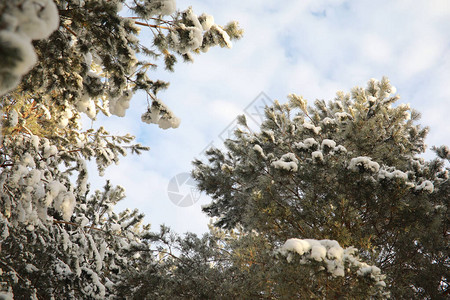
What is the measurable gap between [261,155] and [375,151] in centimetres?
195

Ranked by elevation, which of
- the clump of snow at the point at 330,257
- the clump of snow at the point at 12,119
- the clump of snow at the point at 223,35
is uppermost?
the clump of snow at the point at 223,35

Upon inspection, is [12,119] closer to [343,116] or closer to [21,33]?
[21,33]

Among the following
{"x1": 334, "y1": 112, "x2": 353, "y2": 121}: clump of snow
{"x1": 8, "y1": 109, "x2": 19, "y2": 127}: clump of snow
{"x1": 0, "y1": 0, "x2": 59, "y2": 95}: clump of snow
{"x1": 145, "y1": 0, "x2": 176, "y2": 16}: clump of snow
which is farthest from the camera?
{"x1": 334, "y1": 112, "x2": 353, "y2": 121}: clump of snow

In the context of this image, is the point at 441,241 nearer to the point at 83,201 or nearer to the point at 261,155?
the point at 261,155

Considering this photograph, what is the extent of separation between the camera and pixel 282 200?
5.18m

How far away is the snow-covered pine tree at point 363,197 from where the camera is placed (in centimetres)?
445

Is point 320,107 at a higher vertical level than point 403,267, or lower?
higher

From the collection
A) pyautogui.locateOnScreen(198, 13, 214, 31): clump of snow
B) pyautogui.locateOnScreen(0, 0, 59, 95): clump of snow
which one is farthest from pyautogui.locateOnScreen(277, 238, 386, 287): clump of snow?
pyautogui.locateOnScreen(0, 0, 59, 95): clump of snow

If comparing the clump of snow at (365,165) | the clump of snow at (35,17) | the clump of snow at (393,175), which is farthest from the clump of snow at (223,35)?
the clump of snow at (393,175)

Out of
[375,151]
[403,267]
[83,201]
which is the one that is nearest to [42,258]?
[83,201]

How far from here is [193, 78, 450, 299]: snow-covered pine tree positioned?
4.45 meters

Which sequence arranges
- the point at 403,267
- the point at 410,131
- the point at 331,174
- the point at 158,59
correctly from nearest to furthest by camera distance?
the point at 158,59 < the point at 331,174 < the point at 403,267 < the point at 410,131

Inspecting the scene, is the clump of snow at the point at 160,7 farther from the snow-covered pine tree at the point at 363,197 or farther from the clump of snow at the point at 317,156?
A: the clump of snow at the point at 317,156

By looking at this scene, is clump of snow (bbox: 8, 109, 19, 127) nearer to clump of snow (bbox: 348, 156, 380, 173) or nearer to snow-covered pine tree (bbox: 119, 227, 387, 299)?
snow-covered pine tree (bbox: 119, 227, 387, 299)
